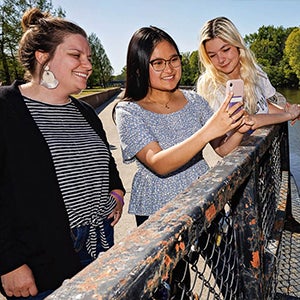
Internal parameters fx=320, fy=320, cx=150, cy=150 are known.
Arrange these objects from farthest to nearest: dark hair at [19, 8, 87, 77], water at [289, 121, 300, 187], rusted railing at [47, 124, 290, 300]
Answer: water at [289, 121, 300, 187] < dark hair at [19, 8, 87, 77] < rusted railing at [47, 124, 290, 300]

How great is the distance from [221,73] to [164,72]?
981 mm

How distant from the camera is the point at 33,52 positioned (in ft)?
5.52

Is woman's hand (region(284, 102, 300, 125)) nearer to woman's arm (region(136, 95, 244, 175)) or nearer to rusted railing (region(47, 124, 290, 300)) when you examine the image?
rusted railing (region(47, 124, 290, 300))

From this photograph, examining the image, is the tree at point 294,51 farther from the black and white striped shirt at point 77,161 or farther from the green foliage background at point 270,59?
the black and white striped shirt at point 77,161

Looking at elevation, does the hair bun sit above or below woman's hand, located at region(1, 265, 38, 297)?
above

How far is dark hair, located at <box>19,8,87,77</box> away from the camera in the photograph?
1.68 m

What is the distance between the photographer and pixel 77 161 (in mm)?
1691

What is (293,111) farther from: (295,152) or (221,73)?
(295,152)

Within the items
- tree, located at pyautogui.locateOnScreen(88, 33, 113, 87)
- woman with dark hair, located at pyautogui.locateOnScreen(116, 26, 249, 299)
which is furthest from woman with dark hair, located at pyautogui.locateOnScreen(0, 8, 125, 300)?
tree, located at pyautogui.locateOnScreen(88, 33, 113, 87)

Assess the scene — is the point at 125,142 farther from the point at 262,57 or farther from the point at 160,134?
the point at 262,57

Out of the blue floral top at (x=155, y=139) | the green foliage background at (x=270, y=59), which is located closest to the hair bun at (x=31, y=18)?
the blue floral top at (x=155, y=139)

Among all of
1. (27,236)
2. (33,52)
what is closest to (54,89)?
(33,52)

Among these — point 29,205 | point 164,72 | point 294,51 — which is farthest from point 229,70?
point 294,51

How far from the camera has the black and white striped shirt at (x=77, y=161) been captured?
161cm
